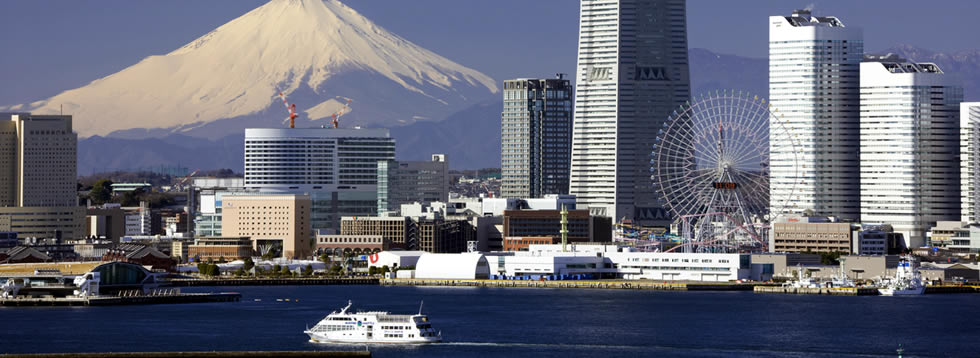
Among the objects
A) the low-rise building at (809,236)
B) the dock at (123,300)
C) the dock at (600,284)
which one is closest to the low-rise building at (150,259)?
the dock at (600,284)

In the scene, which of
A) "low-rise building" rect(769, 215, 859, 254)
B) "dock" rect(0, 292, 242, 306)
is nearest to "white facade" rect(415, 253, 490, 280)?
"dock" rect(0, 292, 242, 306)

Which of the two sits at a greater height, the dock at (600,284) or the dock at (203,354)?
the dock at (600,284)

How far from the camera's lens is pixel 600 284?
158 metres

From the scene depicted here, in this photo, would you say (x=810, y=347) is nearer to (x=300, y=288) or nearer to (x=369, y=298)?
(x=369, y=298)

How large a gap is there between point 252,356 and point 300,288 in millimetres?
72046

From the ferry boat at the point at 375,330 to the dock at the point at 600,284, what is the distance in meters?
57.6

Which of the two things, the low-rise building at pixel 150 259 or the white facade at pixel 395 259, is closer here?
the low-rise building at pixel 150 259

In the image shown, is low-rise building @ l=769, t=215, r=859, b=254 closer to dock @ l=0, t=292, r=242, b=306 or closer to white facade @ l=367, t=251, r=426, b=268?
white facade @ l=367, t=251, r=426, b=268

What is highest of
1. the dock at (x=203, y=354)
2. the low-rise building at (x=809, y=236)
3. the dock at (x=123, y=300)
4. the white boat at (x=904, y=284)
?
the low-rise building at (x=809, y=236)

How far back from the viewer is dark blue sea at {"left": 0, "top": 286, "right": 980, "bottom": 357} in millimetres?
98500

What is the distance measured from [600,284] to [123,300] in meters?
42.9

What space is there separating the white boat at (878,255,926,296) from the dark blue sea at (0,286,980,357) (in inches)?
111

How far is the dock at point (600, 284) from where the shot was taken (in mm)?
155125

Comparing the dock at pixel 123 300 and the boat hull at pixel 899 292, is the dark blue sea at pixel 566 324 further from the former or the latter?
the boat hull at pixel 899 292
